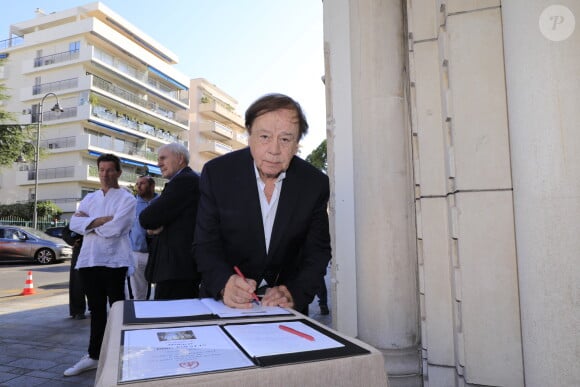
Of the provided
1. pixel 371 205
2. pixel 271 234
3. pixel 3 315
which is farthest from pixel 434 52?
pixel 3 315

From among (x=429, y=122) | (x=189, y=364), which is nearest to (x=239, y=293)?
(x=189, y=364)

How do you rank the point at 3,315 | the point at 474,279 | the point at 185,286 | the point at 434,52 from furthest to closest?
the point at 3,315, the point at 185,286, the point at 434,52, the point at 474,279

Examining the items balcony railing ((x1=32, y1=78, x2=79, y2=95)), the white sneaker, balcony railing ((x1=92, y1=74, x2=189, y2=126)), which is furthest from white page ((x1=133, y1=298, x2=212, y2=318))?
balcony railing ((x1=32, y1=78, x2=79, y2=95))

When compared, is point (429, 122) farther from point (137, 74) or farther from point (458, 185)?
point (137, 74)

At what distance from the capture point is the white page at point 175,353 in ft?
2.56

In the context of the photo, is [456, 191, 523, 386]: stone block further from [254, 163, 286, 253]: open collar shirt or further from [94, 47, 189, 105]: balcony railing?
[94, 47, 189, 105]: balcony railing

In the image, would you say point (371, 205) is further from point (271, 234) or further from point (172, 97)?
point (172, 97)

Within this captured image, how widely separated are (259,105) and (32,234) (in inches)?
723

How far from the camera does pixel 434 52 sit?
3.14 meters

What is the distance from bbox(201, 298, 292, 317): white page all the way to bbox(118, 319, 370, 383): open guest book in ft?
0.53

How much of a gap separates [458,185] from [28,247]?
17.9m

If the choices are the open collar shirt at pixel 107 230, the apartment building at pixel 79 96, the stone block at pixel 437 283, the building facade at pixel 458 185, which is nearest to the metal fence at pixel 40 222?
the apartment building at pixel 79 96

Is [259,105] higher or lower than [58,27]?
lower

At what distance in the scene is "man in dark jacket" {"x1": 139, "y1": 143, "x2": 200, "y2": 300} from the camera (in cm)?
328
